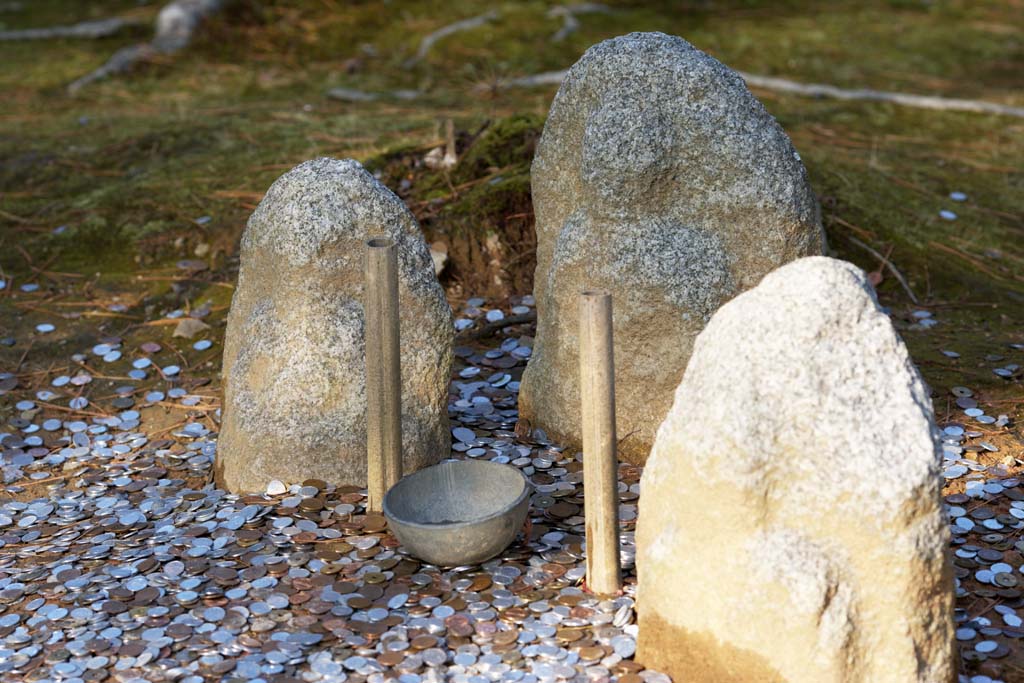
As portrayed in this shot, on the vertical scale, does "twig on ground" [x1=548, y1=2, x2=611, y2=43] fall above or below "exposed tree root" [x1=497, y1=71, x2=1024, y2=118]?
above

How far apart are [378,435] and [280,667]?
3.08ft

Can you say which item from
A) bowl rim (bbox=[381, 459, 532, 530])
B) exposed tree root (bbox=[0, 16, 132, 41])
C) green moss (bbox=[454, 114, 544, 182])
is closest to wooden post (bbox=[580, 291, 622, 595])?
bowl rim (bbox=[381, 459, 532, 530])

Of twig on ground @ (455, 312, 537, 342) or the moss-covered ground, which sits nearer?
twig on ground @ (455, 312, 537, 342)

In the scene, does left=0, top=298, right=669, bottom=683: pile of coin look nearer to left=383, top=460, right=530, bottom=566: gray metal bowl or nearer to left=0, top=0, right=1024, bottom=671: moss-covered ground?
left=383, top=460, right=530, bottom=566: gray metal bowl

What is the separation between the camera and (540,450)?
4.50 m

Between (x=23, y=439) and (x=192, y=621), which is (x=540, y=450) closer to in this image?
(x=192, y=621)

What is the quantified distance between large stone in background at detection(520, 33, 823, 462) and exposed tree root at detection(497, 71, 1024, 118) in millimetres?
4378

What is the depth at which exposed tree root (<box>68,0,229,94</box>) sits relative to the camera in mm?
9539

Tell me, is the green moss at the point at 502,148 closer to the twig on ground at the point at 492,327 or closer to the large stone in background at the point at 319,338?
the twig on ground at the point at 492,327

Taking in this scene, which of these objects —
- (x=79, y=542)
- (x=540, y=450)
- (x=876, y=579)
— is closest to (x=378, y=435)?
(x=540, y=450)

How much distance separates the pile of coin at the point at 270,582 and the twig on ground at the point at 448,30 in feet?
18.0

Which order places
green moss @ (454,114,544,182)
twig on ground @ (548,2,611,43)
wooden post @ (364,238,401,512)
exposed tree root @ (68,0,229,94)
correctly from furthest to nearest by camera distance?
twig on ground @ (548,2,611,43) < exposed tree root @ (68,0,229,94) < green moss @ (454,114,544,182) < wooden post @ (364,238,401,512)

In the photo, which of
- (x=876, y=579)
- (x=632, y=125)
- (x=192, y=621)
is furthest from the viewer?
(x=632, y=125)

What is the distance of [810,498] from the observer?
2.96 meters
